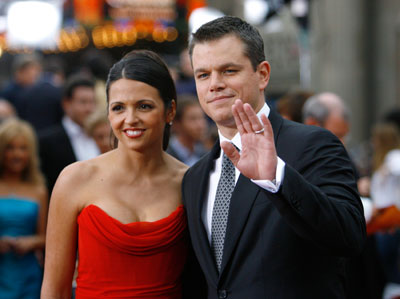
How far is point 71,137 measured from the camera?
7223 mm

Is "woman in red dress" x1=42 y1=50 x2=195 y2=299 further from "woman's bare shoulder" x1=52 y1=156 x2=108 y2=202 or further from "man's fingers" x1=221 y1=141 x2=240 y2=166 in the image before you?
"man's fingers" x1=221 y1=141 x2=240 y2=166

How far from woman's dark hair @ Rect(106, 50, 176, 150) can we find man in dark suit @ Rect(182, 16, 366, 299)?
1.56 feet

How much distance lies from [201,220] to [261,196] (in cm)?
44

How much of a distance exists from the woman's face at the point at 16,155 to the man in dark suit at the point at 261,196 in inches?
130

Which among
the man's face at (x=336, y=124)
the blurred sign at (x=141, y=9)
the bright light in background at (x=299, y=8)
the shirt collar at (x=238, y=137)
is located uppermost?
the blurred sign at (x=141, y=9)

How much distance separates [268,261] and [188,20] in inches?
892

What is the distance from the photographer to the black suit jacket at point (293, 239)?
2.93m

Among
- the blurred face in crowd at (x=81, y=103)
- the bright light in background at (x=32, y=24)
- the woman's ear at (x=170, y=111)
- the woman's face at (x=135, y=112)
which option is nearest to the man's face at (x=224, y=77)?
the woman's face at (x=135, y=112)

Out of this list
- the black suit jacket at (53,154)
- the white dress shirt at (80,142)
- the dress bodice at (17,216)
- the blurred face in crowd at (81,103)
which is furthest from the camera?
the blurred face in crowd at (81,103)

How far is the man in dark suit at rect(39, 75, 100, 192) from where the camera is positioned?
685 centimetres

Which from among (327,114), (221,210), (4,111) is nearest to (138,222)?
(221,210)

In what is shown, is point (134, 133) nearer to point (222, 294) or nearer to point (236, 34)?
point (236, 34)

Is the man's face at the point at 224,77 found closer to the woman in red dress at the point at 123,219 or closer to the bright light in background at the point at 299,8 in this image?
the woman in red dress at the point at 123,219

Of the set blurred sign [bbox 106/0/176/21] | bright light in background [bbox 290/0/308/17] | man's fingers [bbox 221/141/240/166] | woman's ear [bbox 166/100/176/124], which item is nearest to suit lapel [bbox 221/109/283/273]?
man's fingers [bbox 221/141/240/166]
